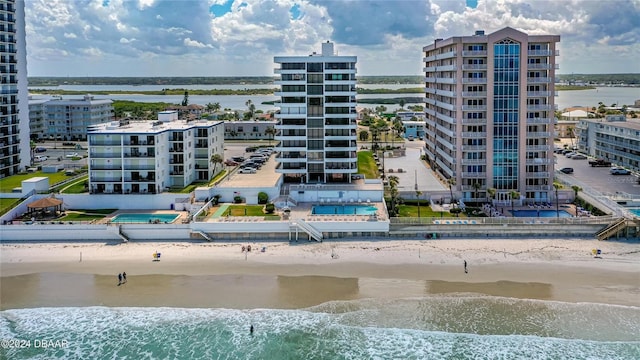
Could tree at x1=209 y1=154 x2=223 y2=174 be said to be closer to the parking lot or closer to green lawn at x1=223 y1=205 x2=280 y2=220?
green lawn at x1=223 y1=205 x2=280 y2=220

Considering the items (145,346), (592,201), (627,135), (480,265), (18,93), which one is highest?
(18,93)

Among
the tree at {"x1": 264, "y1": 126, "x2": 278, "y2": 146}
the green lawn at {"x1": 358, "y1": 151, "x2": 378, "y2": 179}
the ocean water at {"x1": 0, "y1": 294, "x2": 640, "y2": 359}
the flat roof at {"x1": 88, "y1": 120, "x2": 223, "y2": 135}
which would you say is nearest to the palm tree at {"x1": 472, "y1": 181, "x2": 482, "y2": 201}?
the green lawn at {"x1": 358, "y1": 151, "x2": 378, "y2": 179}

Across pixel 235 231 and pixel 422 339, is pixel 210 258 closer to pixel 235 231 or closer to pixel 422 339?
pixel 235 231

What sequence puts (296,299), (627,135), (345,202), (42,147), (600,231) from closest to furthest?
1. (296,299)
2. (600,231)
3. (345,202)
4. (627,135)
5. (42,147)

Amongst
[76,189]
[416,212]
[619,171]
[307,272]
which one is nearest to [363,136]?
[619,171]

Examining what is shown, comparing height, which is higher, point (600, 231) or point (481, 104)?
point (481, 104)

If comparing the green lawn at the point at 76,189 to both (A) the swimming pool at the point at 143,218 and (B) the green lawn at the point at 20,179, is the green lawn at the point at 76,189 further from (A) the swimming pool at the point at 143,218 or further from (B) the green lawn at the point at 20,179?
(A) the swimming pool at the point at 143,218

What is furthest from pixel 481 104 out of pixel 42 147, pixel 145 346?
pixel 42 147

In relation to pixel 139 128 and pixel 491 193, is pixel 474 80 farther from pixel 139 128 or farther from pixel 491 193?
pixel 139 128
